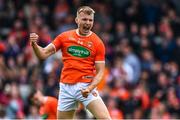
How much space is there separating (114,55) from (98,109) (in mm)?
9890

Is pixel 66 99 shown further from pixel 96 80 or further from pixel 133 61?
pixel 133 61

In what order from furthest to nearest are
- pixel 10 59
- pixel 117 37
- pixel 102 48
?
pixel 117 37
pixel 10 59
pixel 102 48

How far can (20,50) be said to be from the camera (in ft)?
72.1

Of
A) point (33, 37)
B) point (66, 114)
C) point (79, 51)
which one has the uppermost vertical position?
point (33, 37)

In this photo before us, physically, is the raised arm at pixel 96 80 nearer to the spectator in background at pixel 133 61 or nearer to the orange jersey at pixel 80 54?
the orange jersey at pixel 80 54

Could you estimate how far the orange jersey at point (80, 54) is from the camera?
1268 cm

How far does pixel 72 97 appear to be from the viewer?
12820 millimetres

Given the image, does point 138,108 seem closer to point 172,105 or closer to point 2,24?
point 172,105

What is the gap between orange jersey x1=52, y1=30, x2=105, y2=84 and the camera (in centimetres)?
1268

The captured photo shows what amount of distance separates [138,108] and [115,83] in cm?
98

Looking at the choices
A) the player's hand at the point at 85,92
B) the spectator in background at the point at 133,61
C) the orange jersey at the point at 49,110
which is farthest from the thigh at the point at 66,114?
the spectator in background at the point at 133,61

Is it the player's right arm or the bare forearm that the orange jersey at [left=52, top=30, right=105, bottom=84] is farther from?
the bare forearm

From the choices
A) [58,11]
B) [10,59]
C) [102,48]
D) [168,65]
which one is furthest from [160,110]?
[102,48]

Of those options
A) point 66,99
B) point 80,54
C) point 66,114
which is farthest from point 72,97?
point 80,54
